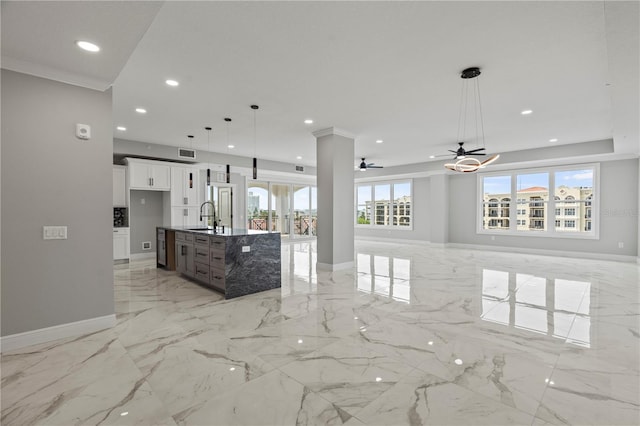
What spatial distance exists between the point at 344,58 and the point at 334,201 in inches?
127

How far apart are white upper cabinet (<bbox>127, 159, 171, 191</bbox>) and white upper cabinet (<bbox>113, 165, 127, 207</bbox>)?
0.15m

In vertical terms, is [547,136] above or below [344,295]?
above

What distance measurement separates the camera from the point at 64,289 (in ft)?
10.1

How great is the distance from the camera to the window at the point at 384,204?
11633 millimetres

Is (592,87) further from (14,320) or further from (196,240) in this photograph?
(14,320)

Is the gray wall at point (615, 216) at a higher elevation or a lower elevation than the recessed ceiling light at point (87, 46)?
lower

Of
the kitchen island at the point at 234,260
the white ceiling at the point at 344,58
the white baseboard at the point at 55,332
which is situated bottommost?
the white baseboard at the point at 55,332

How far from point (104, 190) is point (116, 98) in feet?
7.12

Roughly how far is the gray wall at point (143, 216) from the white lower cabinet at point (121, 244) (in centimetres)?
59

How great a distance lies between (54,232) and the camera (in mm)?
3020

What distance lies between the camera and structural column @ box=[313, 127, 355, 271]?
6312 millimetres

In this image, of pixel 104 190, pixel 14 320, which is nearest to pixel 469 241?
pixel 104 190

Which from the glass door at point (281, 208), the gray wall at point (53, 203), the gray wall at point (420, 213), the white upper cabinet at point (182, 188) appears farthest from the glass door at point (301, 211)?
the gray wall at point (53, 203)

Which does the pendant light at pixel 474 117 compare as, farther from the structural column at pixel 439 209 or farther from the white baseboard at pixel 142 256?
the white baseboard at pixel 142 256
